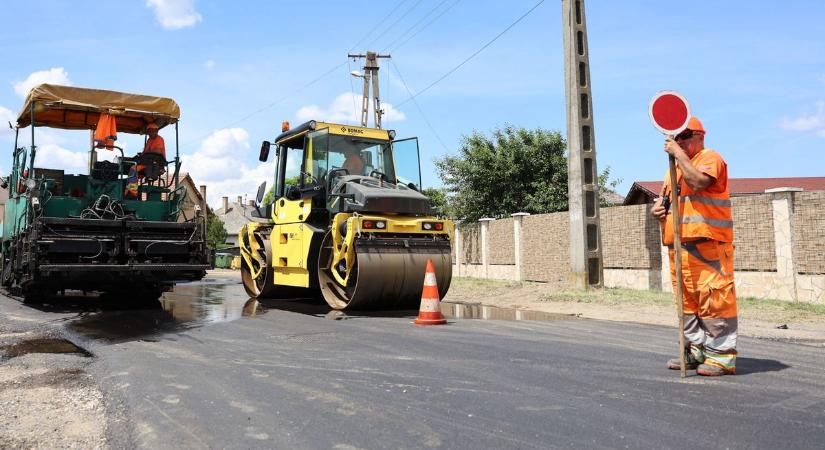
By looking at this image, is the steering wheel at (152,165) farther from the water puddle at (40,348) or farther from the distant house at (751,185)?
the distant house at (751,185)

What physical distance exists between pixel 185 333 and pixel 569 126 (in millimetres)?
9274

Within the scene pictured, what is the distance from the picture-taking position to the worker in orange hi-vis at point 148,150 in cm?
1051

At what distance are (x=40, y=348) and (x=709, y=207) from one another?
19.6 ft

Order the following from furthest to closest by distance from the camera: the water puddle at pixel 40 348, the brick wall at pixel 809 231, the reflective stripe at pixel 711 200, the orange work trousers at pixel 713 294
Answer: the brick wall at pixel 809 231
the water puddle at pixel 40 348
the reflective stripe at pixel 711 200
the orange work trousers at pixel 713 294

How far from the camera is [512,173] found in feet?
71.9

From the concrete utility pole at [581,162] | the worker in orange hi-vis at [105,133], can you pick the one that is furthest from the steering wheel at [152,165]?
the concrete utility pole at [581,162]

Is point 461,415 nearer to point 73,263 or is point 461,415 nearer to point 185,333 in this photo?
point 185,333

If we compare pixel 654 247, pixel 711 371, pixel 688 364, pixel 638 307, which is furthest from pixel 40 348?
pixel 654 247

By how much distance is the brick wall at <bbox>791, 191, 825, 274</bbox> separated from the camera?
1031 centimetres

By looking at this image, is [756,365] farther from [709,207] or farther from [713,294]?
[709,207]

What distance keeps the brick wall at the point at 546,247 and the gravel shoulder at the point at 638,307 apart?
5.44ft

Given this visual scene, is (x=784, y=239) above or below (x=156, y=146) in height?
below

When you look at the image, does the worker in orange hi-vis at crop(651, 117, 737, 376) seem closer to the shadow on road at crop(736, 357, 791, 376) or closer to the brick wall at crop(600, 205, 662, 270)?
the shadow on road at crop(736, 357, 791, 376)

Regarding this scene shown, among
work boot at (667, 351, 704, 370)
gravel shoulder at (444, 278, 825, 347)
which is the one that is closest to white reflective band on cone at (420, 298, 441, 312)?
gravel shoulder at (444, 278, 825, 347)
